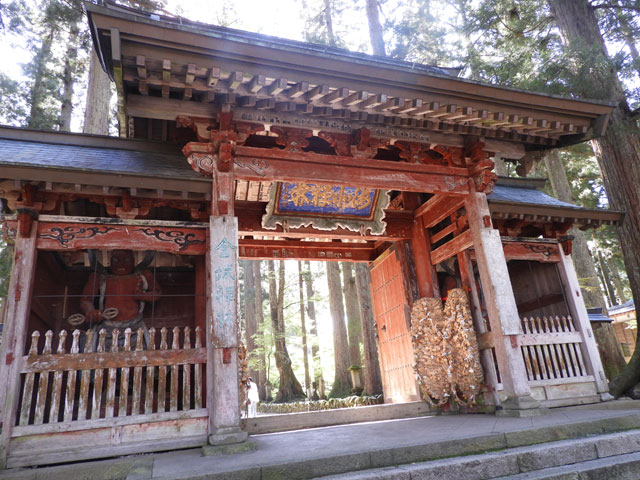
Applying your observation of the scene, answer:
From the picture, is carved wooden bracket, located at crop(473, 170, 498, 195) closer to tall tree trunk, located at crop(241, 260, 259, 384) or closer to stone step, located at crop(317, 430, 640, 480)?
stone step, located at crop(317, 430, 640, 480)

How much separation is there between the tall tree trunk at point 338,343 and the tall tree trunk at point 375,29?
7.39m

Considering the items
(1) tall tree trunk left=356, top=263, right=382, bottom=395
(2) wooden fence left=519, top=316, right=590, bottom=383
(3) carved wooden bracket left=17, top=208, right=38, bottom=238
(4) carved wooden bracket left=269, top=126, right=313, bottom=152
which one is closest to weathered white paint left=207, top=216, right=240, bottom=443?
(4) carved wooden bracket left=269, top=126, right=313, bottom=152

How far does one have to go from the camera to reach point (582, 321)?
6.39 meters

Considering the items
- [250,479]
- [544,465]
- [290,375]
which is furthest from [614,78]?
[290,375]

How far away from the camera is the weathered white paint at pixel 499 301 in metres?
5.22

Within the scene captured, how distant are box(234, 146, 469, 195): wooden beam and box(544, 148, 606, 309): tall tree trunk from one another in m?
6.99

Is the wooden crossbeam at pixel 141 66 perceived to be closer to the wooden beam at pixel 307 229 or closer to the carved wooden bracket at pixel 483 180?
the wooden beam at pixel 307 229

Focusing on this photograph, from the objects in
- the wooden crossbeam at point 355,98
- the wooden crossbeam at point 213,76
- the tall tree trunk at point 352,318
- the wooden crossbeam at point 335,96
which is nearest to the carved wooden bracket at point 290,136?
the wooden crossbeam at point 335,96

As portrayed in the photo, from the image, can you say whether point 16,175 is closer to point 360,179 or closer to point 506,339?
point 360,179

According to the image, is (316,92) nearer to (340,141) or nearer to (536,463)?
(340,141)

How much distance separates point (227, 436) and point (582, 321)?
5.58 metres

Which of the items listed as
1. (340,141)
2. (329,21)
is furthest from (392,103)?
(329,21)

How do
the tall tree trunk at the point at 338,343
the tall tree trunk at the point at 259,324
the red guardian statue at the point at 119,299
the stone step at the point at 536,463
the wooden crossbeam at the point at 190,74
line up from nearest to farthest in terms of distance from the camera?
1. the stone step at the point at 536,463
2. the wooden crossbeam at the point at 190,74
3. the red guardian statue at the point at 119,299
4. the tall tree trunk at the point at 338,343
5. the tall tree trunk at the point at 259,324

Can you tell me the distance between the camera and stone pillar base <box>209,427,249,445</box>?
12.7ft
